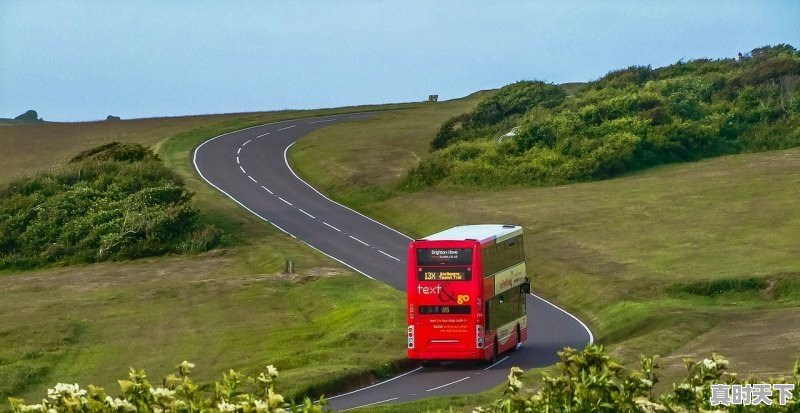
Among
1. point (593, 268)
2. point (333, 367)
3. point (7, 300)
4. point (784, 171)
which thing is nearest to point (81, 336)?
point (7, 300)

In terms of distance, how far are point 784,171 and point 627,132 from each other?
47.6ft

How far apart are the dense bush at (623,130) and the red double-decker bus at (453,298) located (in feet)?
138

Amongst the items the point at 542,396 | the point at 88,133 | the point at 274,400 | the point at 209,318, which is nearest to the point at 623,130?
the point at 209,318

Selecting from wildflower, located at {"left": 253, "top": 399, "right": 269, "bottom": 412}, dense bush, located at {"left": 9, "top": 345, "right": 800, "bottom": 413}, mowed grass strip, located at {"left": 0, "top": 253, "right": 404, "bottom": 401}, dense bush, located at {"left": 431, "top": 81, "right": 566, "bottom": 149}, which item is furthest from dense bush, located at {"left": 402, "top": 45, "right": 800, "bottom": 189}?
wildflower, located at {"left": 253, "top": 399, "right": 269, "bottom": 412}

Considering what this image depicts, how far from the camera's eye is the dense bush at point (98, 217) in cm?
7106

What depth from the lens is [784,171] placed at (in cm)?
7600

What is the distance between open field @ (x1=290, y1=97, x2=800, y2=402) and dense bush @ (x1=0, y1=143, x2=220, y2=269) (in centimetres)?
1240

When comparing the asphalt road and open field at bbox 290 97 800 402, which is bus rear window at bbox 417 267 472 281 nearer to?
the asphalt road

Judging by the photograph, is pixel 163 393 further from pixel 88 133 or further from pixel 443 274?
pixel 88 133

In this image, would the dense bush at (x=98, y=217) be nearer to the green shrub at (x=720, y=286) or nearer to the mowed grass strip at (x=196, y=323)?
the mowed grass strip at (x=196, y=323)

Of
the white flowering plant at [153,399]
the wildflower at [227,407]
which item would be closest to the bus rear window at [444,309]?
the white flowering plant at [153,399]

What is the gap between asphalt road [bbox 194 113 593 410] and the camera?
128 ft

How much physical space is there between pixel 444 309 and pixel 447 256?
173 cm

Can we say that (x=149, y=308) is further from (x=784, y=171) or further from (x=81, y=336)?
(x=784, y=171)
